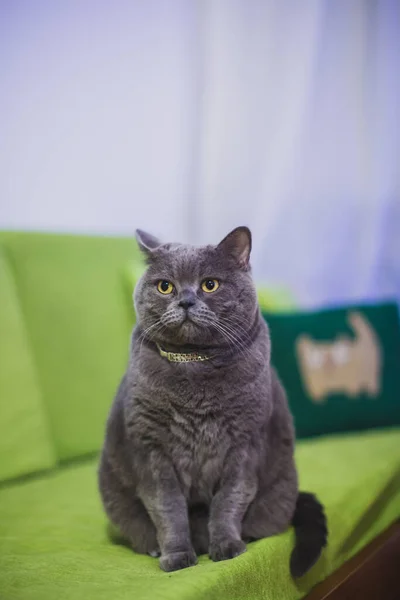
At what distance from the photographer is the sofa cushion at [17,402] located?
1442 millimetres

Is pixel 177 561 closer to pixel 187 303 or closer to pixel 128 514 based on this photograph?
pixel 128 514

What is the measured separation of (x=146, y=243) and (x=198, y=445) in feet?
1.20

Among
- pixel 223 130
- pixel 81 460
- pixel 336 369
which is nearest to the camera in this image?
pixel 81 460

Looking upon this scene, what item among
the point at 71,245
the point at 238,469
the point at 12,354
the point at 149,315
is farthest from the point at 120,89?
the point at 238,469

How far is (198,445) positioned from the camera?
0.97 metres

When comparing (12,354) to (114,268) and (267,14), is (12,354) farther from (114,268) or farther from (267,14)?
(267,14)

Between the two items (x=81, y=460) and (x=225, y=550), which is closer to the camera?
(x=225, y=550)

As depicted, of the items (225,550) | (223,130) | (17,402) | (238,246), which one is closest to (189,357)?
(238,246)

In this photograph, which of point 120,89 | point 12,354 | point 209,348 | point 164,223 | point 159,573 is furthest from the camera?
point 164,223

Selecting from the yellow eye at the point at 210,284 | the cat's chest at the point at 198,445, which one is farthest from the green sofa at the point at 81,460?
the yellow eye at the point at 210,284

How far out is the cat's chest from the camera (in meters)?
0.97

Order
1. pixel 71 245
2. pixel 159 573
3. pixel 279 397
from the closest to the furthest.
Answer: pixel 159 573
pixel 279 397
pixel 71 245

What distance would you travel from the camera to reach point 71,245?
1803 mm

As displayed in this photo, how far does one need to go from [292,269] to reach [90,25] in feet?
3.97
